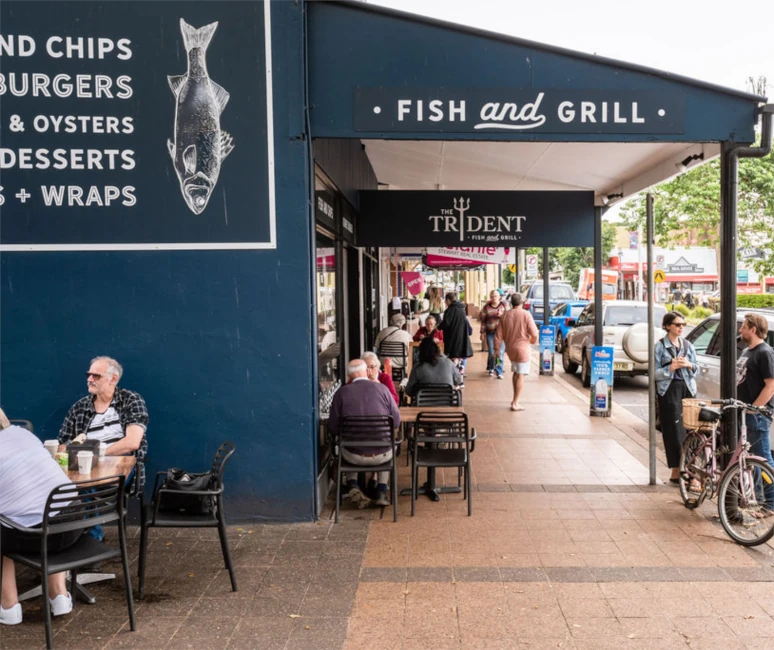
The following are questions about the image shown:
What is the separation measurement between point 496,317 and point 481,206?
7.64 meters

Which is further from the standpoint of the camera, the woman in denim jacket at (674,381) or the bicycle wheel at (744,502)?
the woman in denim jacket at (674,381)

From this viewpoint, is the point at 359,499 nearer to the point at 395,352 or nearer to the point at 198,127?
the point at 198,127

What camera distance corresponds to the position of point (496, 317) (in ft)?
58.4

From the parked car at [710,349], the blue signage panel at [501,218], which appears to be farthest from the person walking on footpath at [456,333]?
the parked car at [710,349]

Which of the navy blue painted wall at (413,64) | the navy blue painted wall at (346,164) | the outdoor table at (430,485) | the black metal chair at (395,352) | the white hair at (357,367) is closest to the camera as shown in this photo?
the navy blue painted wall at (413,64)

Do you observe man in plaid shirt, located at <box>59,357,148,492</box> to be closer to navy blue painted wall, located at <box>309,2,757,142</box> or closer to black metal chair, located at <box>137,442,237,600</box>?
black metal chair, located at <box>137,442,237,600</box>

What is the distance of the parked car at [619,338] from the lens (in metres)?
15.6

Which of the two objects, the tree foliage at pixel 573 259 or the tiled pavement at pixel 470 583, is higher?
the tree foliage at pixel 573 259

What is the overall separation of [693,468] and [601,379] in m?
5.12

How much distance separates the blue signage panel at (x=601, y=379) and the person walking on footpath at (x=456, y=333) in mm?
3041

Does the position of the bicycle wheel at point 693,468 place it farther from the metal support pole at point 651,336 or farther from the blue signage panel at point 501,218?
the blue signage panel at point 501,218

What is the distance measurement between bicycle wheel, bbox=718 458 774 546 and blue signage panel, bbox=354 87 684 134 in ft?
9.59

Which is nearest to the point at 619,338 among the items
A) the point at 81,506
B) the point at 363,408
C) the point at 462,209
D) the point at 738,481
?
the point at 462,209

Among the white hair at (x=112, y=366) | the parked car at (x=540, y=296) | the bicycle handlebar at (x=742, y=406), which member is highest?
the parked car at (x=540, y=296)
